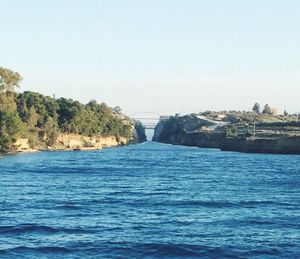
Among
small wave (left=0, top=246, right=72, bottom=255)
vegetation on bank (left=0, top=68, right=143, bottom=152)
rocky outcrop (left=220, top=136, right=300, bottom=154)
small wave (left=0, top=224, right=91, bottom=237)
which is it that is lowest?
small wave (left=0, top=246, right=72, bottom=255)

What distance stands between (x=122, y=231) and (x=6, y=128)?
11106 centimetres

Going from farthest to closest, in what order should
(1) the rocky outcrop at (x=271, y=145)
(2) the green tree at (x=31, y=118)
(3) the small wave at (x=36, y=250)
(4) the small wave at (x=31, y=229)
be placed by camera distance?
(2) the green tree at (x=31, y=118), (1) the rocky outcrop at (x=271, y=145), (4) the small wave at (x=31, y=229), (3) the small wave at (x=36, y=250)

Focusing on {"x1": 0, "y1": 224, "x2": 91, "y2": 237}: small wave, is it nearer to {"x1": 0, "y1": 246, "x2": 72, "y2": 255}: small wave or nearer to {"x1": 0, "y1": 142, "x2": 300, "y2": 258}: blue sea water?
{"x1": 0, "y1": 142, "x2": 300, "y2": 258}: blue sea water

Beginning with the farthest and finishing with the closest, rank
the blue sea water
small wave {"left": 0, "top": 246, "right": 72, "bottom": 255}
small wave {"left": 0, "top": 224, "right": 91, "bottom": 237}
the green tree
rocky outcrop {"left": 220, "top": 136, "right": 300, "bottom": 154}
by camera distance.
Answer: the green tree, rocky outcrop {"left": 220, "top": 136, "right": 300, "bottom": 154}, small wave {"left": 0, "top": 224, "right": 91, "bottom": 237}, the blue sea water, small wave {"left": 0, "top": 246, "right": 72, "bottom": 255}

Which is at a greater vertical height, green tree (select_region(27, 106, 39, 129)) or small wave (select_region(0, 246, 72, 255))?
green tree (select_region(27, 106, 39, 129))

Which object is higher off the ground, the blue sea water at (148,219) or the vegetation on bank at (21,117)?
the vegetation on bank at (21,117)

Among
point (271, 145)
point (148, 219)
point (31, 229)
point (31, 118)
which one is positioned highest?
point (31, 118)

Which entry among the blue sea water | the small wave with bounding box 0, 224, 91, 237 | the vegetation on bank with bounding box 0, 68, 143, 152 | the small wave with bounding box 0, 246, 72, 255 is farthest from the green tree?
the small wave with bounding box 0, 246, 72, 255

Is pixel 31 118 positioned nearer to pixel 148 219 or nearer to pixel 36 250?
pixel 148 219

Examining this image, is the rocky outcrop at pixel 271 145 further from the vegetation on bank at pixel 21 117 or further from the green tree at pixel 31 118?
the green tree at pixel 31 118

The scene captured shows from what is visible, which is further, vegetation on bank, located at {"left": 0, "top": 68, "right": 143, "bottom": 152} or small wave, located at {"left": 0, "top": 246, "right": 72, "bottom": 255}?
vegetation on bank, located at {"left": 0, "top": 68, "right": 143, "bottom": 152}

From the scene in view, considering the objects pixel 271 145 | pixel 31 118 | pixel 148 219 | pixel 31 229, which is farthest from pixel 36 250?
pixel 31 118

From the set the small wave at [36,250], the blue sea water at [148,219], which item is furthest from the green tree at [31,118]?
the small wave at [36,250]

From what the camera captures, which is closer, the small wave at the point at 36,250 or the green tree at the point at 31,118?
the small wave at the point at 36,250
